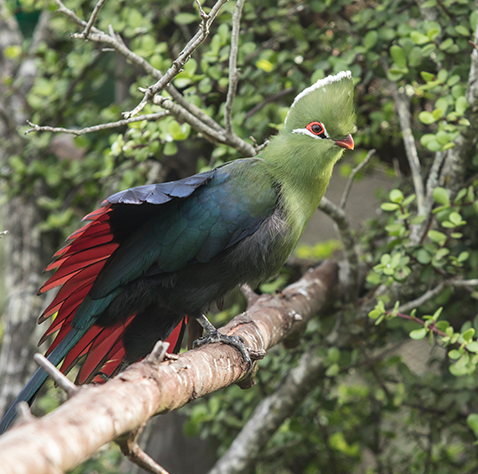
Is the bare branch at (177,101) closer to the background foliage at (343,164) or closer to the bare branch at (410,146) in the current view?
the background foliage at (343,164)

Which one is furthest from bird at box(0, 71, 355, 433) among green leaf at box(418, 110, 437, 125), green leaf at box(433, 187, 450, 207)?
green leaf at box(433, 187, 450, 207)

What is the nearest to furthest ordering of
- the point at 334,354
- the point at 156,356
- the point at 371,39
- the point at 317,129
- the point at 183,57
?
1. the point at 156,356
2. the point at 183,57
3. the point at 317,129
4. the point at 371,39
5. the point at 334,354

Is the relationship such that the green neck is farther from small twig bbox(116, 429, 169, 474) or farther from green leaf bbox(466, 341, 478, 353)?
small twig bbox(116, 429, 169, 474)

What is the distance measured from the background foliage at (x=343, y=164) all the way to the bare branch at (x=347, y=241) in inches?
3.1

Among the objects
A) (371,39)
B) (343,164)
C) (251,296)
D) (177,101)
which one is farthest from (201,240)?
(343,164)

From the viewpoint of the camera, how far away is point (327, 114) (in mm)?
1496

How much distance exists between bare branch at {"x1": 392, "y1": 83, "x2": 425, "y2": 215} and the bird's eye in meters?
0.49

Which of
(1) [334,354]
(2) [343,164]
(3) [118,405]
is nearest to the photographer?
(3) [118,405]

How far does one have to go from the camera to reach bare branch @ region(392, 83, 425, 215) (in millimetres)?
1803

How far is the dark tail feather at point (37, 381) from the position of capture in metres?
1.17

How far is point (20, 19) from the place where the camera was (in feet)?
11.3

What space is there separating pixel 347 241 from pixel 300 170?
0.54m

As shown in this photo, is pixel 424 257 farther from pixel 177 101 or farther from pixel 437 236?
pixel 177 101

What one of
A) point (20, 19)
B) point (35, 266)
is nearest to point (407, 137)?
point (35, 266)
